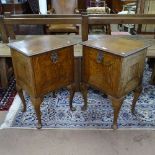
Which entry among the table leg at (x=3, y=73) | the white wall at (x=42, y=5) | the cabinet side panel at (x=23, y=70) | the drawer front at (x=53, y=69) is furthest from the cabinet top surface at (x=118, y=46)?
the white wall at (x=42, y=5)

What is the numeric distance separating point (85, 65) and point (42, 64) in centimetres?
41

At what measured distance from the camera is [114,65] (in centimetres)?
160

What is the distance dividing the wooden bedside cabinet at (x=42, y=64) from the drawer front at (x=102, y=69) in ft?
0.48

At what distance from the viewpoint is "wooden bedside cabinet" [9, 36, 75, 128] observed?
1583mm

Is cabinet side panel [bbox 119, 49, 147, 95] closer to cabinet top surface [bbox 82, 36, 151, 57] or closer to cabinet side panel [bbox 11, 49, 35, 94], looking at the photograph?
cabinet top surface [bbox 82, 36, 151, 57]

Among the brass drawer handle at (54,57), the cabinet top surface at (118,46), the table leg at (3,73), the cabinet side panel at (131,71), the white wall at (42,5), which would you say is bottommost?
the table leg at (3,73)

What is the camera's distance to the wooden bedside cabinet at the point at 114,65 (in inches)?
61.9

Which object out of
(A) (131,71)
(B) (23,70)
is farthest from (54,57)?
(A) (131,71)

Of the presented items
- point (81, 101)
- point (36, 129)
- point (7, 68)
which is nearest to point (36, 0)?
point (7, 68)

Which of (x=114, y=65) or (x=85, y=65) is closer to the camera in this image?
(x=114, y=65)

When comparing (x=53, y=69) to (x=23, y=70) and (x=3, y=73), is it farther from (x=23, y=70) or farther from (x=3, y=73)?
(x=3, y=73)

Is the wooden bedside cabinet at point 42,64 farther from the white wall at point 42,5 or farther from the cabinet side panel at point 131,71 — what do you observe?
the white wall at point 42,5

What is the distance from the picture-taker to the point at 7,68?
8.25ft

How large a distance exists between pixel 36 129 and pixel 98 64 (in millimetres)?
843
